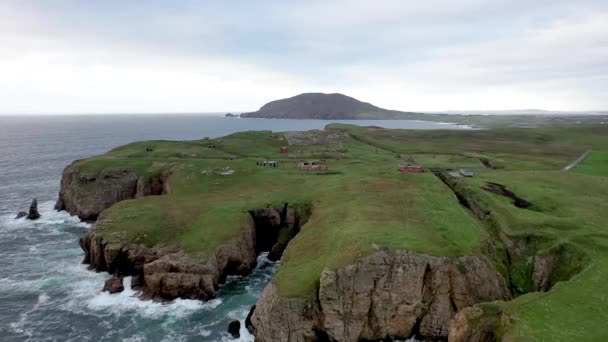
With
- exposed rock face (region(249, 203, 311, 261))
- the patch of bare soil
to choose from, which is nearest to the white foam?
Answer: exposed rock face (region(249, 203, 311, 261))

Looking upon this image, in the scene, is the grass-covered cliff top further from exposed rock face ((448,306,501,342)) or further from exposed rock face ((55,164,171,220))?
exposed rock face ((55,164,171,220))

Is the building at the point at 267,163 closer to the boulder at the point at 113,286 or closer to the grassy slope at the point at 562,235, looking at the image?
the grassy slope at the point at 562,235

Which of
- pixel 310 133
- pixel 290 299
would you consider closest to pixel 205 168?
pixel 290 299

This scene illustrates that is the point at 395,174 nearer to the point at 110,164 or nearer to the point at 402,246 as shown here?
the point at 402,246

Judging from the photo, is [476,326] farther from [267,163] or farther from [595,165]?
[595,165]

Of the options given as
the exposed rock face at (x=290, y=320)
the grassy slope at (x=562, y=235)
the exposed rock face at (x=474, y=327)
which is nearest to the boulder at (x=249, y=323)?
the exposed rock face at (x=290, y=320)

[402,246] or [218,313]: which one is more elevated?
[402,246]
